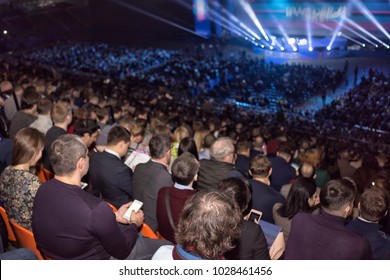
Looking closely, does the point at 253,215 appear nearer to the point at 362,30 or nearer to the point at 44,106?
the point at 44,106

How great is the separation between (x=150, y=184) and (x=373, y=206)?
5.82ft

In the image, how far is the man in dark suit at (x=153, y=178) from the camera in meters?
3.24

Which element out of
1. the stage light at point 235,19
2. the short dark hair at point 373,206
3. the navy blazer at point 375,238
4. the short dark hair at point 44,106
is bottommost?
the navy blazer at point 375,238

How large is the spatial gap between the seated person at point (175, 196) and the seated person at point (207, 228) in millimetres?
929

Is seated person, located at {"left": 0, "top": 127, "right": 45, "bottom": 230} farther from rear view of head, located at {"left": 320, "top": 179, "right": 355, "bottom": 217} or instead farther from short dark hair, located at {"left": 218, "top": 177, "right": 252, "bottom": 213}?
rear view of head, located at {"left": 320, "top": 179, "right": 355, "bottom": 217}

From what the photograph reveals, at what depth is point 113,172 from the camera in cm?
338

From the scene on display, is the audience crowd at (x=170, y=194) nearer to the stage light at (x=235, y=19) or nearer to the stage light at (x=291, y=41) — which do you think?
the stage light at (x=291, y=41)

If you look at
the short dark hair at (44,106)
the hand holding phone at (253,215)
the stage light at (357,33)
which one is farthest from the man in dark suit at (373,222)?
the stage light at (357,33)

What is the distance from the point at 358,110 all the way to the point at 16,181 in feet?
41.3

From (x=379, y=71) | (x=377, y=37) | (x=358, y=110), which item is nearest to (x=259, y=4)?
(x=377, y=37)

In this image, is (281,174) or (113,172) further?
(281,174)

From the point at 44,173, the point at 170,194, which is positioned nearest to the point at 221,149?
the point at 170,194

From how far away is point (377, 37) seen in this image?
1538 centimetres

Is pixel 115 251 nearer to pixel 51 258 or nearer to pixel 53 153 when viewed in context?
pixel 51 258
